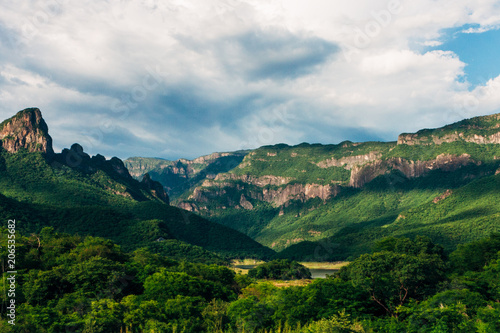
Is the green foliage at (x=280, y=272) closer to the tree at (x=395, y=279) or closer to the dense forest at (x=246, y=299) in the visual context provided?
the dense forest at (x=246, y=299)

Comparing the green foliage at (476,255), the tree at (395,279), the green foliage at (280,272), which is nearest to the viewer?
the tree at (395,279)

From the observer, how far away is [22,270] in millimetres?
67188

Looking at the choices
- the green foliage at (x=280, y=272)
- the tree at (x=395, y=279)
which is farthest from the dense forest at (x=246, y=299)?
the green foliage at (x=280, y=272)

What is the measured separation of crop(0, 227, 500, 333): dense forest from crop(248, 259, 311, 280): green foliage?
56.0 metres

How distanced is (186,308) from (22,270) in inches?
1236

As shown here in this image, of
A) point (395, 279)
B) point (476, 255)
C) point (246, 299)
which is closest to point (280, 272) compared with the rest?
point (476, 255)

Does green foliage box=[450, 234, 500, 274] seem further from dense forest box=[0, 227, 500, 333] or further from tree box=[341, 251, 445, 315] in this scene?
tree box=[341, 251, 445, 315]

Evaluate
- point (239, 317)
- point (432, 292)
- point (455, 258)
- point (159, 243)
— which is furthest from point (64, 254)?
point (159, 243)

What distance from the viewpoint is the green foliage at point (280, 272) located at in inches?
5508

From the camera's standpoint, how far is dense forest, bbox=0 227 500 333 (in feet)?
157

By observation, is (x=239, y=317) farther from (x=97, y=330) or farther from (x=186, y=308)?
(x=97, y=330)

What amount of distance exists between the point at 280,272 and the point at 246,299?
86.9m

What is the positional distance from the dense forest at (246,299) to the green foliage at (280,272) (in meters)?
56.0

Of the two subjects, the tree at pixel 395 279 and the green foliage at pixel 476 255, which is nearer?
the tree at pixel 395 279
